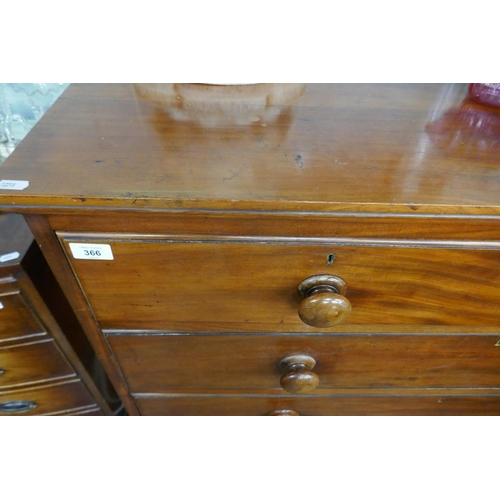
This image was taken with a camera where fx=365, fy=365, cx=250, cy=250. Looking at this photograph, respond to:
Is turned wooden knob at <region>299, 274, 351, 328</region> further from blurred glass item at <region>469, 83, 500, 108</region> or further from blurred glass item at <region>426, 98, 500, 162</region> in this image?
blurred glass item at <region>469, 83, 500, 108</region>

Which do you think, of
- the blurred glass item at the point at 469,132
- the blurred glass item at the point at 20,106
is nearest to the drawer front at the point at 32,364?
the blurred glass item at the point at 20,106

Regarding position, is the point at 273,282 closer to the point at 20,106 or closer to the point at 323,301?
the point at 323,301

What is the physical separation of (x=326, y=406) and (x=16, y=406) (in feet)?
2.48

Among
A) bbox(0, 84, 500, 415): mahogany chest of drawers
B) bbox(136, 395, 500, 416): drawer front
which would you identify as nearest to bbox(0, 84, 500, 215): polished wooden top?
bbox(0, 84, 500, 415): mahogany chest of drawers

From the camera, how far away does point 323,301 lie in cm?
50

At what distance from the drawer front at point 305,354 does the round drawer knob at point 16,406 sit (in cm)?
34

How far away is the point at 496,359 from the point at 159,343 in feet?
2.06

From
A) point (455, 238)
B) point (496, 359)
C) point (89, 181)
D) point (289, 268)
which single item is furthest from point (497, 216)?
point (89, 181)

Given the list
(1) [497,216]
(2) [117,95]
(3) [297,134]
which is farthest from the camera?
(2) [117,95]

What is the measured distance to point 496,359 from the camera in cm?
69

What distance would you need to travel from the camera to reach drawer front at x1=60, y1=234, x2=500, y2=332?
503mm

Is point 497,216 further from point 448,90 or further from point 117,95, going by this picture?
point 117,95

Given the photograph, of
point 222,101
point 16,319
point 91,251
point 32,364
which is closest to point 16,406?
point 32,364

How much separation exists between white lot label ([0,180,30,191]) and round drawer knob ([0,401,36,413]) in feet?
2.24
